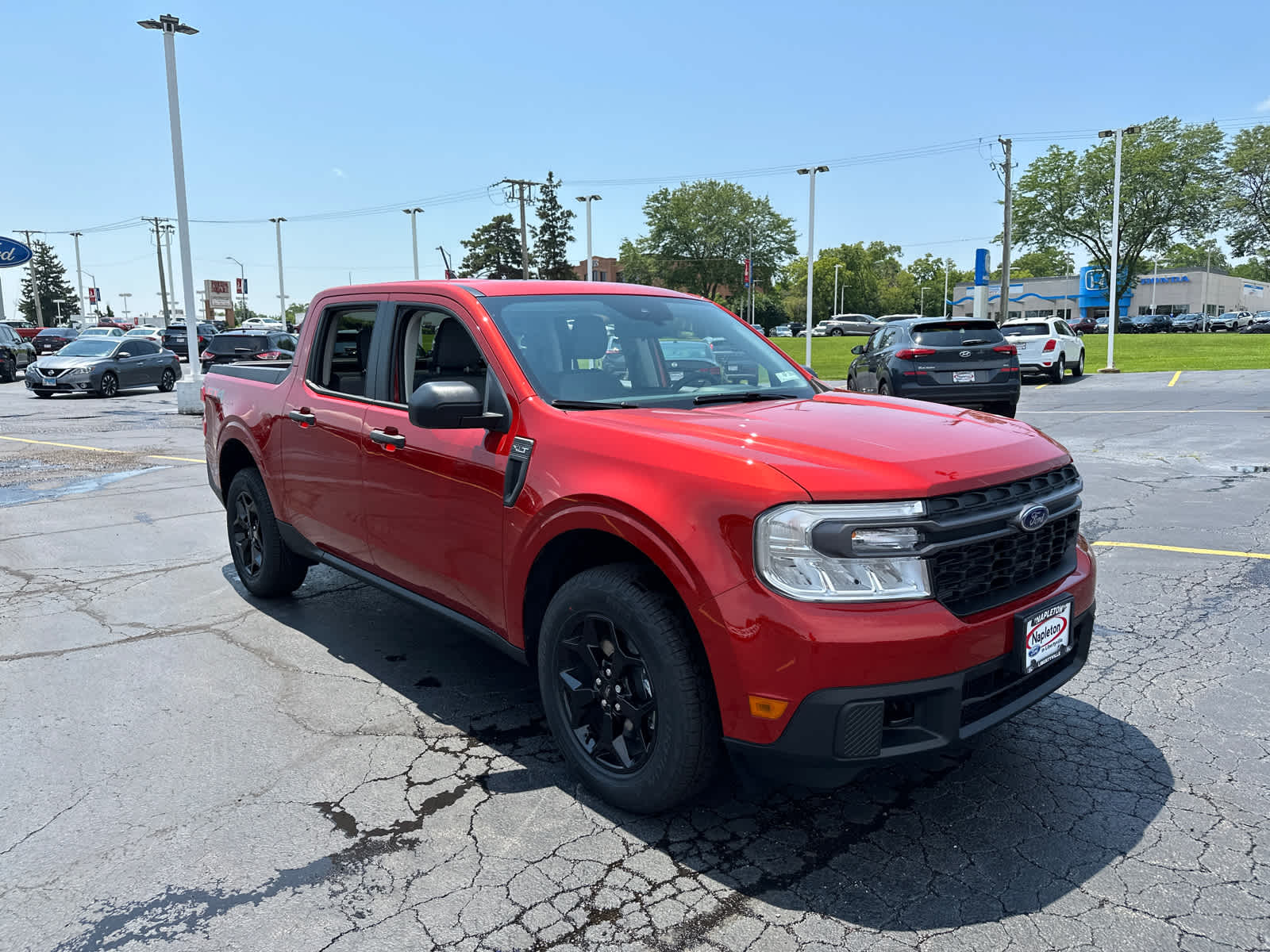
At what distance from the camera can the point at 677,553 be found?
2.71 meters

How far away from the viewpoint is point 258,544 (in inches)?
219

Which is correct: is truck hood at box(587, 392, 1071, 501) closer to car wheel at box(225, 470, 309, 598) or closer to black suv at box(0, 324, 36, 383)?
car wheel at box(225, 470, 309, 598)

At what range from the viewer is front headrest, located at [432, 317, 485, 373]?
12.7ft

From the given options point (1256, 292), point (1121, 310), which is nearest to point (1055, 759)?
point (1121, 310)

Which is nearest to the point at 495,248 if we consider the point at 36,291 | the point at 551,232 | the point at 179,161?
the point at 551,232

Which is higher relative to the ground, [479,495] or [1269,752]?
[479,495]

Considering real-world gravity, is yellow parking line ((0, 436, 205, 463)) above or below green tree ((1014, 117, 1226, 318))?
below

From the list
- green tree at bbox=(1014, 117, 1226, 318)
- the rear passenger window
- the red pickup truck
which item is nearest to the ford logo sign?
the red pickup truck

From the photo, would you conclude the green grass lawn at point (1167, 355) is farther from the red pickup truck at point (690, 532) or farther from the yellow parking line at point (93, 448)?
the red pickup truck at point (690, 532)

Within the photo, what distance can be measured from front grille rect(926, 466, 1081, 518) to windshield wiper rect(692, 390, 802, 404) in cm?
109

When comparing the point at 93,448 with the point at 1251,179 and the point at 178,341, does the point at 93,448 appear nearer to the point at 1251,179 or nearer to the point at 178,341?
the point at 178,341

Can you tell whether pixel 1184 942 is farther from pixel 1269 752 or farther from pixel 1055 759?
pixel 1269 752

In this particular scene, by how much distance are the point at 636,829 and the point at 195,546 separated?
17.8 feet

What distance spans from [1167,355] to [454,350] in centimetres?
3440
